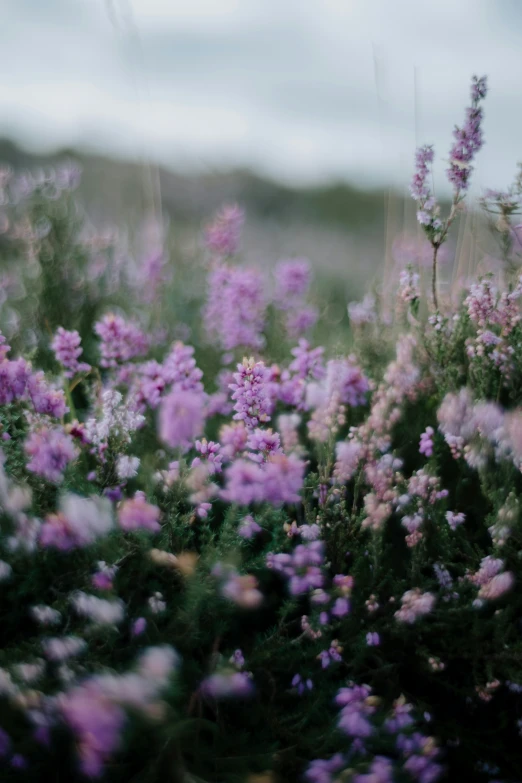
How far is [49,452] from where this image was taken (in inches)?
61.4

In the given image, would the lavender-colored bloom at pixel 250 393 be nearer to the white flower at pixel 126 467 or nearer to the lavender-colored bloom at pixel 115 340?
the white flower at pixel 126 467

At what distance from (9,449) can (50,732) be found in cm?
75

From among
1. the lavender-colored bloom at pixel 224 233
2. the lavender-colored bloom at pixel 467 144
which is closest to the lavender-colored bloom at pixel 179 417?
the lavender-colored bloom at pixel 467 144

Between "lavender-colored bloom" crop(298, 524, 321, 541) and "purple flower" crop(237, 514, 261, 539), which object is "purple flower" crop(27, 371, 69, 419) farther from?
"lavender-colored bloom" crop(298, 524, 321, 541)

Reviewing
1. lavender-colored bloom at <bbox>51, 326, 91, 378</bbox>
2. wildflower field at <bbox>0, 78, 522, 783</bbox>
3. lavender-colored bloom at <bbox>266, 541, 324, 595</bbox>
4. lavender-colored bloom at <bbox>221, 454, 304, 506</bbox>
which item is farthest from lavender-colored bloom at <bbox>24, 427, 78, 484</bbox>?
lavender-colored bloom at <bbox>51, 326, 91, 378</bbox>

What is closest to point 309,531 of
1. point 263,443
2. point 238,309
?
point 263,443

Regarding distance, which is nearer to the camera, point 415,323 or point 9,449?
point 9,449

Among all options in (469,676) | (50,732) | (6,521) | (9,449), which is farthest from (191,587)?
(469,676)

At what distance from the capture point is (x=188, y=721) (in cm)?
134

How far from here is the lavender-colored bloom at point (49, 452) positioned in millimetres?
1550

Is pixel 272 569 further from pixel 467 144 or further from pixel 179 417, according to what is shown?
pixel 467 144

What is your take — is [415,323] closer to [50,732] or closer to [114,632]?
[114,632]

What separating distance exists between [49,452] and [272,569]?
0.84 meters

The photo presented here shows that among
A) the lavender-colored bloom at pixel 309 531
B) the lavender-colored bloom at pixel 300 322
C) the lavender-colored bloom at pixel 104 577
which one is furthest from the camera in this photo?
the lavender-colored bloom at pixel 300 322
